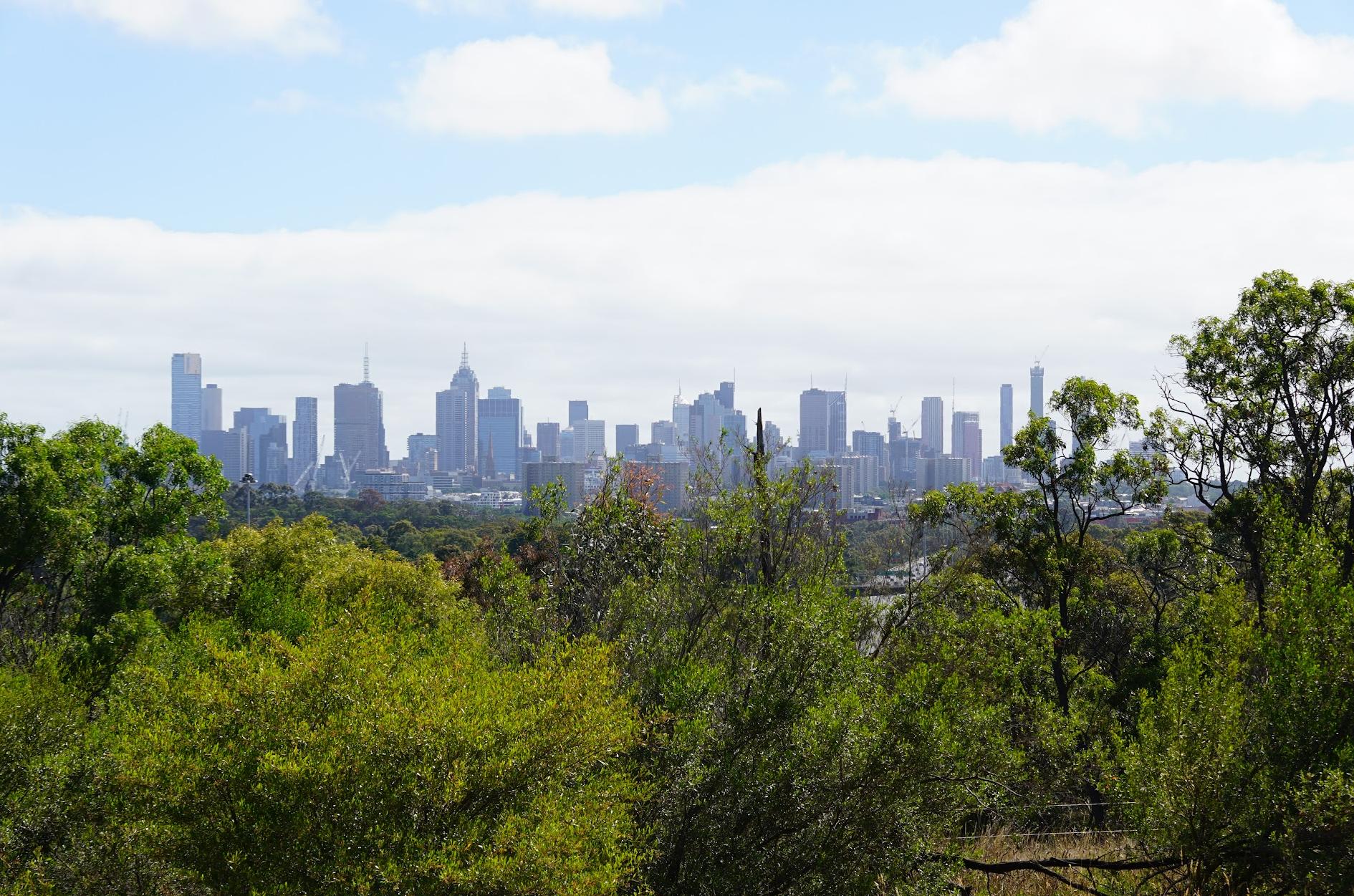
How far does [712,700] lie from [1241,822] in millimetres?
3382

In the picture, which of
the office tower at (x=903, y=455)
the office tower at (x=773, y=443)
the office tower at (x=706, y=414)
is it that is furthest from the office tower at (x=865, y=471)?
the office tower at (x=773, y=443)

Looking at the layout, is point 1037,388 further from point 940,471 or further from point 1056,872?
point 1056,872

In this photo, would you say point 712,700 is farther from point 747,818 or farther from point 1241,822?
point 1241,822

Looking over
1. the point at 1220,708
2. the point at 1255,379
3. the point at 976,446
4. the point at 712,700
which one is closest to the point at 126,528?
the point at 712,700

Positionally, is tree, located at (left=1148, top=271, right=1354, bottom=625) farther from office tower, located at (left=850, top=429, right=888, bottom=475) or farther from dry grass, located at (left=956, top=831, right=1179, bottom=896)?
office tower, located at (left=850, top=429, right=888, bottom=475)

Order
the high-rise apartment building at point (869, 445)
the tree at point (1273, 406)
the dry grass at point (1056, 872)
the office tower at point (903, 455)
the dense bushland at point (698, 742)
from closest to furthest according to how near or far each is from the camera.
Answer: the dense bushland at point (698, 742) < the dry grass at point (1056, 872) < the tree at point (1273, 406) < the office tower at point (903, 455) < the high-rise apartment building at point (869, 445)

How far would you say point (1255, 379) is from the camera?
15.9 meters

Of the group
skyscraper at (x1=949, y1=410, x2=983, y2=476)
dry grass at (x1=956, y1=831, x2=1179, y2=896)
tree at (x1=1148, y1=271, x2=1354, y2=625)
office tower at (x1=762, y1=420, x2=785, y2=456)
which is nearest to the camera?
dry grass at (x1=956, y1=831, x2=1179, y2=896)

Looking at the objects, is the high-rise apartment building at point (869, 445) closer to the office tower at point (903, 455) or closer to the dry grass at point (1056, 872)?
the office tower at point (903, 455)

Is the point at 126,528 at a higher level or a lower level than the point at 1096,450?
lower

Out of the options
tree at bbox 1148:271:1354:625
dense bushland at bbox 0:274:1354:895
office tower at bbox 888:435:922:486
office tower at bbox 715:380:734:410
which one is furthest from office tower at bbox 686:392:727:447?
dense bushland at bbox 0:274:1354:895

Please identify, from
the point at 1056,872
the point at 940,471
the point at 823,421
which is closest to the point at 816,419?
the point at 823,421

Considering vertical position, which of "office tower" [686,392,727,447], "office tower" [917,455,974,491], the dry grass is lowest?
the dry grass

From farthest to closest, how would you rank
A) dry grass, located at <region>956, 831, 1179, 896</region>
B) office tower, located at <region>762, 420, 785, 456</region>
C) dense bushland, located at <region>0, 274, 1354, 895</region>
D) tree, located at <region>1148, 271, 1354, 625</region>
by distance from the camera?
tree, located at <region>1148, 271, 1354, 625</region> → office tower, located at <region>762, 420, 785, 456</region> → dry grass, located at <region>956, 831, 1179, 896</region> → dense bushland, located at <region>0, 274, 1354, 895</region>
